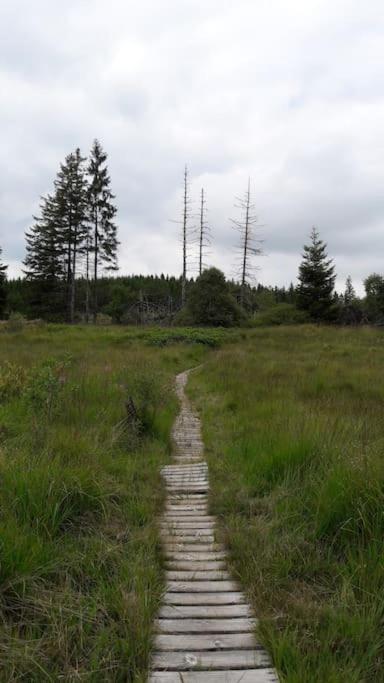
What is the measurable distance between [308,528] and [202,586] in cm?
104

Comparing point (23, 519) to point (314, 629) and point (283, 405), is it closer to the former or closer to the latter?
point (314, 629)

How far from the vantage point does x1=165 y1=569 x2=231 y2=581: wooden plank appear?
2963 mm

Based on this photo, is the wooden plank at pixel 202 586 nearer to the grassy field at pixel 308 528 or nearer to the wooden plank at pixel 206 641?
the grassy field at pixel 308 528

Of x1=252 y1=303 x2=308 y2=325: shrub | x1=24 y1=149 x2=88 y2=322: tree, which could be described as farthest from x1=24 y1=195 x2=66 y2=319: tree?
x1=252 y1=303 x2=308 y2=325: shrub

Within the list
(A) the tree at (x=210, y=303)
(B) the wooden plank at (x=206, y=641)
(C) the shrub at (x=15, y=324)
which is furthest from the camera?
(A) the tree at (x=210, y=303)

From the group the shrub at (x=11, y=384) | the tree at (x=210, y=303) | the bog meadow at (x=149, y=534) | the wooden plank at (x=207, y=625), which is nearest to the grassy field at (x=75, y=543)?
the bog meadow at (x=149, y=534)

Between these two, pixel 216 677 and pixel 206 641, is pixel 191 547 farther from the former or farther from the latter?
pixel 216 677

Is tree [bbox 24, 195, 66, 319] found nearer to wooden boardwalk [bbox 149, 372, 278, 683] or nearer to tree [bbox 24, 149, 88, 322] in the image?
tree [bbox 24, 149, 88, 322]

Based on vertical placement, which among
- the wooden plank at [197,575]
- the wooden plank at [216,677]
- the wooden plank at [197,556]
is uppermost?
the wooden plank at [216,677]

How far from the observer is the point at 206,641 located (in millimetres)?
2326

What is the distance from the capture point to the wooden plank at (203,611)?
2.55 m

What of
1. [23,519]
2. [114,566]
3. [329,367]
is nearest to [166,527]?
[114,566]

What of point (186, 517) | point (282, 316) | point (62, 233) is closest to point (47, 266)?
point (62, 233)

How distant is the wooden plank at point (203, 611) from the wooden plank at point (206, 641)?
0.54ft
